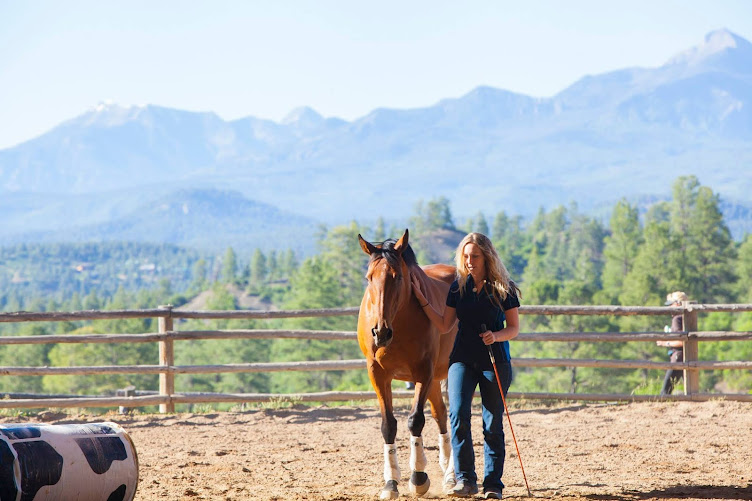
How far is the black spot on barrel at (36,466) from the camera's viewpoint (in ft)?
16.2

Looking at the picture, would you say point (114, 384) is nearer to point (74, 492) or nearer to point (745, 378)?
point (745, 378)

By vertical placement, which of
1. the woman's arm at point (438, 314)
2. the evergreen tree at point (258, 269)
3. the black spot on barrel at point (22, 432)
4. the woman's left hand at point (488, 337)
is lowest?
the evergreen tree at point (258, 269)

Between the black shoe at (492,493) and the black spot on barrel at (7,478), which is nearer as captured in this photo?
the black spot on barrel at (7,478)

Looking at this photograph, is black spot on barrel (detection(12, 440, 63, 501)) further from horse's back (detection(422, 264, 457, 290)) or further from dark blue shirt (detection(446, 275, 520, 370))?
horse's back (detection(422, 264, 457, 290))

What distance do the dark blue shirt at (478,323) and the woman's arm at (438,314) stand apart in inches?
5.1

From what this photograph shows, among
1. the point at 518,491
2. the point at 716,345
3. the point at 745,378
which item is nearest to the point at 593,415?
the point at 518,491

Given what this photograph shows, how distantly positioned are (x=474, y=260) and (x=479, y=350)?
637mm

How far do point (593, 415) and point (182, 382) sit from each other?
75867mm

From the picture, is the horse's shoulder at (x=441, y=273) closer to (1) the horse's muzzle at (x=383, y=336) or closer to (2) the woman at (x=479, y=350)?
(2) the woman at (x=479, y=350)

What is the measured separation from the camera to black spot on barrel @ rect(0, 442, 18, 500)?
4758 millimetres

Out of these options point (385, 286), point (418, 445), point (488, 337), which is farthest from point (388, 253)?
point (418, 445)

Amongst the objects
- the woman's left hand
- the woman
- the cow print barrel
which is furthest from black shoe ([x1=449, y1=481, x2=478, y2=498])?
the cow print barrel

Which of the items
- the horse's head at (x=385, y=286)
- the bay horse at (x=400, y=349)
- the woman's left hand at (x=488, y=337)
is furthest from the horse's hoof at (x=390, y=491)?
the woman's left hand at (x=488, y=337)

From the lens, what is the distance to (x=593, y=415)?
10.8 metres
